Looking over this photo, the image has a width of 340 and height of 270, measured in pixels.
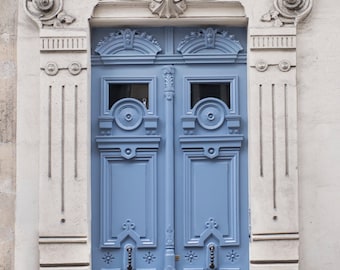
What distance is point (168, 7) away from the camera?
912cm

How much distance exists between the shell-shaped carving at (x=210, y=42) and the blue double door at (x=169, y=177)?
0.28 meters

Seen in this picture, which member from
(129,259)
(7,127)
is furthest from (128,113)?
(129,259)

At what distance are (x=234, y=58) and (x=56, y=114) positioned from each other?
1961 millimetres

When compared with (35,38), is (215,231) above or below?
below

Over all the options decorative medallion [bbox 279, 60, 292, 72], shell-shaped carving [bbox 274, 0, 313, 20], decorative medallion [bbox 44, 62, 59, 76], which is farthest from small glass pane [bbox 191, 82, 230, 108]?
decorative medallion [bbox 44, 62, 59, 76]

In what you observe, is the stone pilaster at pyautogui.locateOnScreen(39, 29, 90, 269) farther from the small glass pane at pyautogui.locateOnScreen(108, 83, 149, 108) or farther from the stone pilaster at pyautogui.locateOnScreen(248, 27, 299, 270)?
the stone pilaster at pyautogui.locateOnScreen(248, 27, 299, 270)

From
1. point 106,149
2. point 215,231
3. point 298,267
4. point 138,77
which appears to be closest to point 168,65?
point 138,77

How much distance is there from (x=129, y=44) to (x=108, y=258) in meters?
2.26

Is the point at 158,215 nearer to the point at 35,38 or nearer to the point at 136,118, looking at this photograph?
the point at 136,118

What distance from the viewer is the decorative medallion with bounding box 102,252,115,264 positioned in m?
9.14

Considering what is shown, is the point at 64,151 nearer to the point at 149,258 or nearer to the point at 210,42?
the point at 149,258

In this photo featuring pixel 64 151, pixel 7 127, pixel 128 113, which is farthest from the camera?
pixel 128 113

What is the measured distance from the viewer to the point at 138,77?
928cm

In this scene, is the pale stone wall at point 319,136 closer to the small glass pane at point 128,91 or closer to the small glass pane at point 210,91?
the small glass pane at point 210,91
